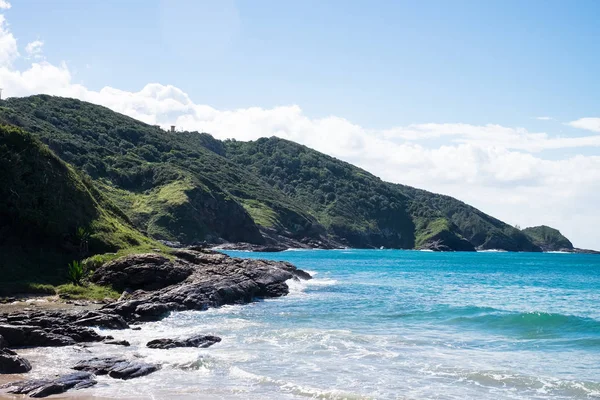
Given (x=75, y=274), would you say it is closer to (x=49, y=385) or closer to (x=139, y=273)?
(x=139, y=273)

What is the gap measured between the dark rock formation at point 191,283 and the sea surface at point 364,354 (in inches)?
56.6

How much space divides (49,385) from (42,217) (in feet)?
83.0

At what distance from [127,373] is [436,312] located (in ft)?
85.3

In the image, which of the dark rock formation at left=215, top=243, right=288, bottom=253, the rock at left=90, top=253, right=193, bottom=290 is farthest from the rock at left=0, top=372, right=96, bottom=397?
the dark rock formation at left=215, top=243, right=288, bottom=253

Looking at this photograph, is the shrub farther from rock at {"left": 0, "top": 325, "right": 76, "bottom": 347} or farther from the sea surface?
rock at {"left": 0, "top": 325, "right": 76, "bottom": 347}

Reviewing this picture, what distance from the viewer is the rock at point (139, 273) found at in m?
37.6

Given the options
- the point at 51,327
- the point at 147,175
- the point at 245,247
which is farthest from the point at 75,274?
the point at 147,175

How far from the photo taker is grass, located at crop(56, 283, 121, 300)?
111 ft

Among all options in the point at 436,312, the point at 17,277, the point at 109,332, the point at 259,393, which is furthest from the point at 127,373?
the point at 436,312

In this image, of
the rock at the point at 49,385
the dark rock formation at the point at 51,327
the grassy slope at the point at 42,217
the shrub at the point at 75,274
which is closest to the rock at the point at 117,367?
the rock at the point at 49,385

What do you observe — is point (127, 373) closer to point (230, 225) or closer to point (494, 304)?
point (494, 304)

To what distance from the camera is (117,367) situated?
819 inches

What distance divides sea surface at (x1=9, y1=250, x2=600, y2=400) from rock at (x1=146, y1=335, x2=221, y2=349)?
0.49m

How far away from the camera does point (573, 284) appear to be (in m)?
74.9
